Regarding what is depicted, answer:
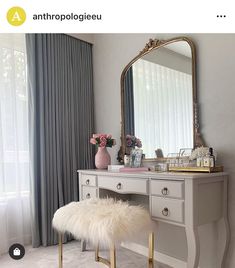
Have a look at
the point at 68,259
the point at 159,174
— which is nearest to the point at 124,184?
the point at 159,174

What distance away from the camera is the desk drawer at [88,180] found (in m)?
2.31

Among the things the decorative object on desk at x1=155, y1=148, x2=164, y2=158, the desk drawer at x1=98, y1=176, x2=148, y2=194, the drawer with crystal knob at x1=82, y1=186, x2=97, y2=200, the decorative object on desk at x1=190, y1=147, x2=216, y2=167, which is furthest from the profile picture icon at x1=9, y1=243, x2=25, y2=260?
the decorative object on desk at x1=190, y1=147, x2=216, y2=167

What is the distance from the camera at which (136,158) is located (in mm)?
2297

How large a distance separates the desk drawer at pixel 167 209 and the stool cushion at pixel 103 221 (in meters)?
0.09

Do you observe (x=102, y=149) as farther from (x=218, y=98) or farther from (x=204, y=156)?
(x=218, y=98)

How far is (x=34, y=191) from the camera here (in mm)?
2551

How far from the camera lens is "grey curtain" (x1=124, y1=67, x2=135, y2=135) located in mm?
2566

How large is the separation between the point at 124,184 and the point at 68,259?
0.87 meters

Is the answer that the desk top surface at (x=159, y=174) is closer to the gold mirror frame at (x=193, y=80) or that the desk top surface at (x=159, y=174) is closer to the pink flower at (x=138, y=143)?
the gold mirror frame at (x=193, y=80)

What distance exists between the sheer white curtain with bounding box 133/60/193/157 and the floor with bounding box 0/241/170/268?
0.91 m

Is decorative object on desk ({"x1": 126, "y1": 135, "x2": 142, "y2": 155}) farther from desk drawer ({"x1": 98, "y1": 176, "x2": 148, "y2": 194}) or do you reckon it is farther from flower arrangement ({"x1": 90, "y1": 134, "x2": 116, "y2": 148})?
desk drawer ({"x1": 98, "y1": 176, "x2": 148, "y2": 194})
